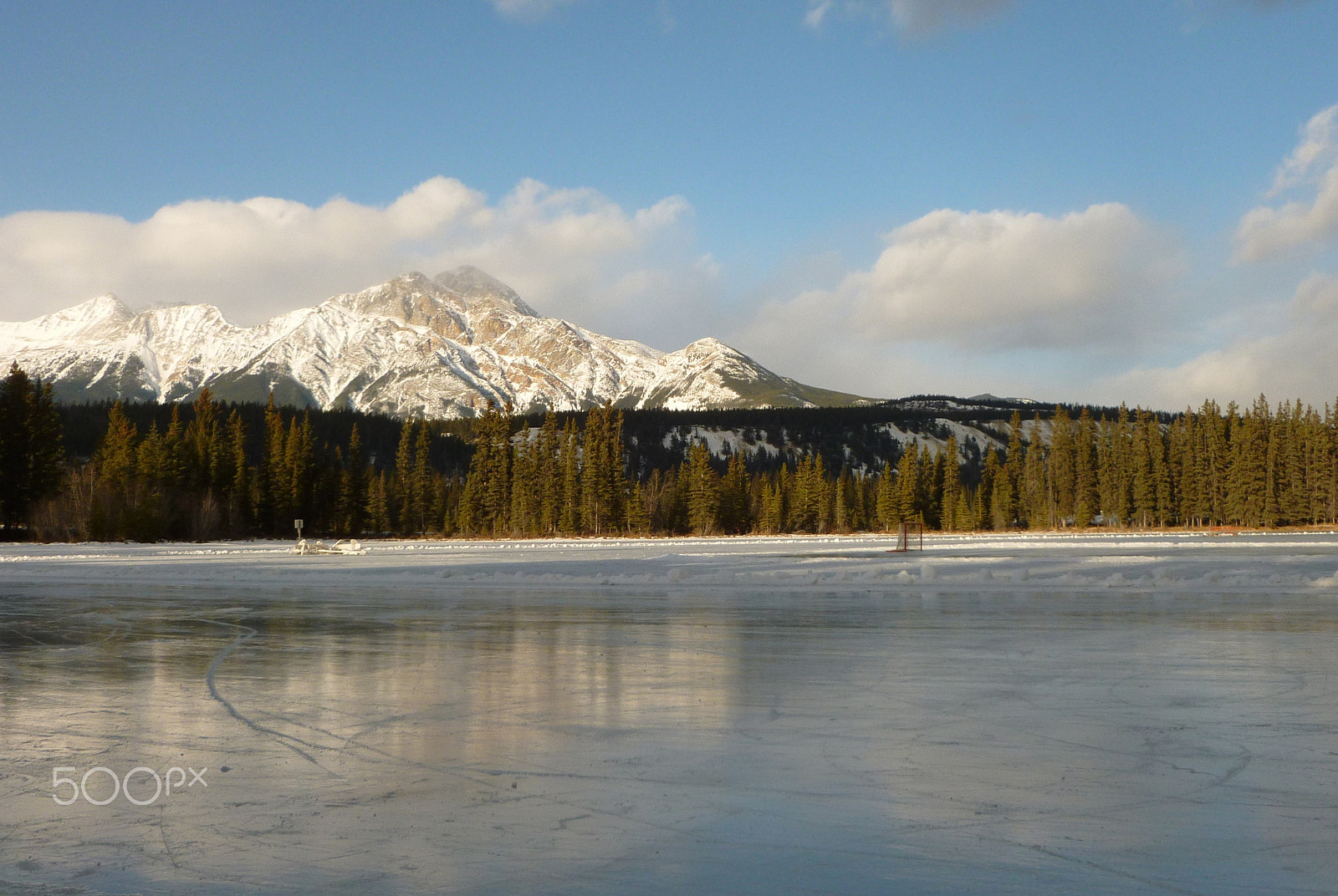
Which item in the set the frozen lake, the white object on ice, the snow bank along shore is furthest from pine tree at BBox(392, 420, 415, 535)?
the frozen lake

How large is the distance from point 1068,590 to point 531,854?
66.6 ft

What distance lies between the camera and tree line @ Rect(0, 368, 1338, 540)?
83625 millimetres

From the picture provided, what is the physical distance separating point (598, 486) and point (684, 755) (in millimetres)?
106285

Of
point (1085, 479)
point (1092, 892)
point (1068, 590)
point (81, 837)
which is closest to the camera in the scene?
point (1092, 892)

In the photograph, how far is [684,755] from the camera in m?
7.27

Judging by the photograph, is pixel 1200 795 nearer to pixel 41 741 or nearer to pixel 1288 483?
pixel 41 741

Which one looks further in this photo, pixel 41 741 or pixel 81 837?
pixel 41 741

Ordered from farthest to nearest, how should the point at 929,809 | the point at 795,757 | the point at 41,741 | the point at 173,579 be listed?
the point at 173,579 < the point at 41,741 < the point at 795,757 < the point at 929,809

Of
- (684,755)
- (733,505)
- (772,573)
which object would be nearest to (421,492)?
(733,505)

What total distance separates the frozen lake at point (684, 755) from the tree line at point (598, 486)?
259 feet

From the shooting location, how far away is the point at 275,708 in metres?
9.16

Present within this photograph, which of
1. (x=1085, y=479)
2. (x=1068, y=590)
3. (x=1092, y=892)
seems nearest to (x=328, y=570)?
(x=1068, y=590)

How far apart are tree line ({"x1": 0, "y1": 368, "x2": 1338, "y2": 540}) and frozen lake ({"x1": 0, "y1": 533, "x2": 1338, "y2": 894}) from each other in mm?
78865

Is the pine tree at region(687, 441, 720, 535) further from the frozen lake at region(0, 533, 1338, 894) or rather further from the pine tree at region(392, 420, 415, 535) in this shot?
the frozen lake at region(0, 533, 1338, 894)
